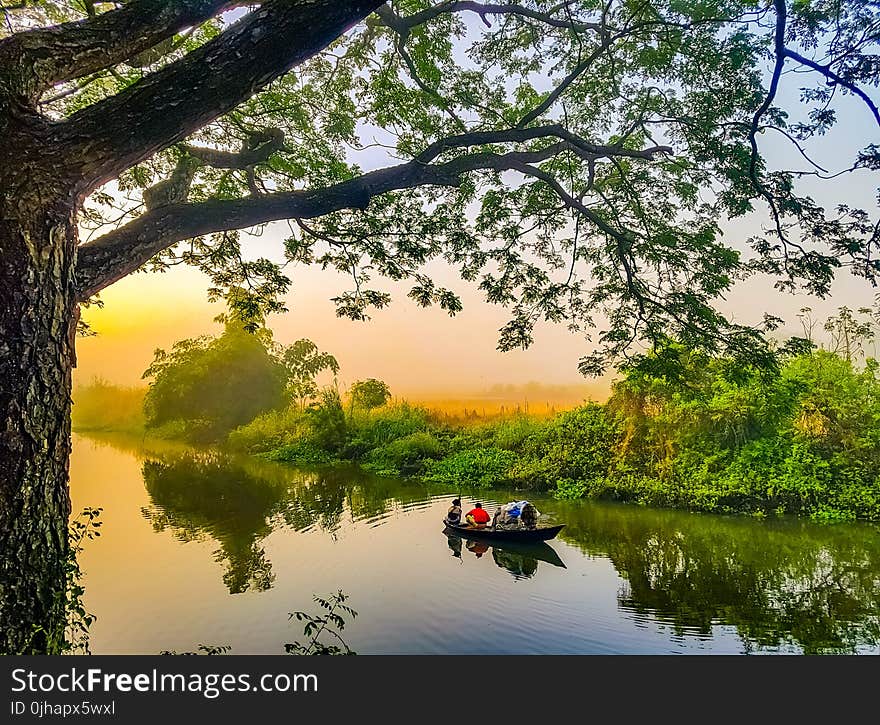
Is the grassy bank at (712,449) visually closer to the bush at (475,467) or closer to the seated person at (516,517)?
the bush at (475,467)

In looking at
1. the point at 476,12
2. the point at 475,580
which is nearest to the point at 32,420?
the point at 476,12

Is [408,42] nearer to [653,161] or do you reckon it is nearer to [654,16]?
[654,16]

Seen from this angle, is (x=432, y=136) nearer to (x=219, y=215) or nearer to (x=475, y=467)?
(x=219, y=215)

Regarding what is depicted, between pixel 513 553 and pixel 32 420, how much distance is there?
606 centimetres

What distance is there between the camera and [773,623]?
4781 millimetres

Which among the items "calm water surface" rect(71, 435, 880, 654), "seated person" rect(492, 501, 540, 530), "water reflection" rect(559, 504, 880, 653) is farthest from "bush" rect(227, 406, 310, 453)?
"water reflection" rect(559, 504, 880, 653)

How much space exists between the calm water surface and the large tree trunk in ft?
9.02

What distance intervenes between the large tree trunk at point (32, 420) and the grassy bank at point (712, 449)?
6.05 m

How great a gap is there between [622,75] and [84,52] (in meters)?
4.26

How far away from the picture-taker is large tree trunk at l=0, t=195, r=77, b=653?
6.72 feet

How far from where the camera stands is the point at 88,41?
2.29 metres

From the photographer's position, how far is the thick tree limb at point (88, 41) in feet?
7.16

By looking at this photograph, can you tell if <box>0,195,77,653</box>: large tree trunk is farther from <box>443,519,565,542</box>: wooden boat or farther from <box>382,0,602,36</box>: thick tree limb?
<box>443,519,565,542</box>: wooden boat
